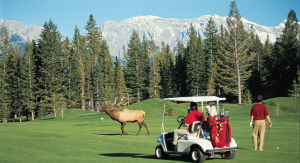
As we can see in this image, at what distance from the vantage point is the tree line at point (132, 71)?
67.6 metres

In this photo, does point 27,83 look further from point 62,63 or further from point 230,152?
point 230,152

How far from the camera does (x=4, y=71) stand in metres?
75.5

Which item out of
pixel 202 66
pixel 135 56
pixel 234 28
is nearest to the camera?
pixel 234 28

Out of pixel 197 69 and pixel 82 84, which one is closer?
pixel 197 69

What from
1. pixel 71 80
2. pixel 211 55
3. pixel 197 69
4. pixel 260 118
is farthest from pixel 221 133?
pixel 211 55

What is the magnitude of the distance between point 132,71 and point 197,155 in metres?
82.7

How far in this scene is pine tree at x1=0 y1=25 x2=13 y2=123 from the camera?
65812 millimetres

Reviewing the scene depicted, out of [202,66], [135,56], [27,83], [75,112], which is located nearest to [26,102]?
[27,83]

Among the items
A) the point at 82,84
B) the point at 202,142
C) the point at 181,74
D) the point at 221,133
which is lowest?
the point at 202,142

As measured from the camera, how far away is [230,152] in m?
11.1

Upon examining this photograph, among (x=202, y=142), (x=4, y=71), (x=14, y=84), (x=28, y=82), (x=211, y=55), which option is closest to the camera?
(x=202, y=142)

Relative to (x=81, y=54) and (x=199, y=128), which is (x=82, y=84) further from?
(x=199, y=128)

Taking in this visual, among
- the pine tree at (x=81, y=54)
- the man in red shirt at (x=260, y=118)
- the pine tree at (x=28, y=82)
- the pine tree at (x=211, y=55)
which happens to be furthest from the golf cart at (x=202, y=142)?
the pine tree at (x=81, y=54)

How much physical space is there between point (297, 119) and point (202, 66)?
1988 inches
